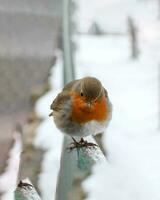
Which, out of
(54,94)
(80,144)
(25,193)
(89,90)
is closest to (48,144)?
(54,94)

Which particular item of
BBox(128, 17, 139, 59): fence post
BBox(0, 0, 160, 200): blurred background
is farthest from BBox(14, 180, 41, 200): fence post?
BBox(128, 17, 139, 59): fence post

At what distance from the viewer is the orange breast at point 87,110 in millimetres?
1699

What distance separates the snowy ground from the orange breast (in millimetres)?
129

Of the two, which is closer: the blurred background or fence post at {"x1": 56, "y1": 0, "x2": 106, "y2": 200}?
fence post at {"x1": 56, "y1": 0, "x2": 106, "y2": 200}

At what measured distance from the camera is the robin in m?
1.64

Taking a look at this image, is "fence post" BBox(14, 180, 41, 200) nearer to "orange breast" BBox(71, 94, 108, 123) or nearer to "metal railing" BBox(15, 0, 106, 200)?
"metal railing" BBox(15, 0, 106, 200)

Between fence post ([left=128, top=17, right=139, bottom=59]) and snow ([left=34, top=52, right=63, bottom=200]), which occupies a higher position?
snow ([left=34, top=52, right=63, bottom=200])

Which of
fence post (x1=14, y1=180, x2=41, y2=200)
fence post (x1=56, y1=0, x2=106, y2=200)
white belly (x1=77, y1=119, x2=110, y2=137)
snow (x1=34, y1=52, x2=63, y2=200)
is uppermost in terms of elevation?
fence post (x1=14, y1=180, x2=41, y2=200)

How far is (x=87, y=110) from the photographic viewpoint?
171cm

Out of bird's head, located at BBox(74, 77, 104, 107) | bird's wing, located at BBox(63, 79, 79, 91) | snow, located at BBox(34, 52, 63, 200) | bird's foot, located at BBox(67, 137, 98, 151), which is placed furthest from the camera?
snow, located at BBox(34, 52, 63, 200)

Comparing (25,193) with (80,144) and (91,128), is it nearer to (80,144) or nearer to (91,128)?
(80,144)

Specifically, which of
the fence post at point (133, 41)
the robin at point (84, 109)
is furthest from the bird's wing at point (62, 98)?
the fence post at point (133, 41)

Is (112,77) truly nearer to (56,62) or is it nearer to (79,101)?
(56,62)

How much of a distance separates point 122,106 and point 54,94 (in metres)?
2.95
